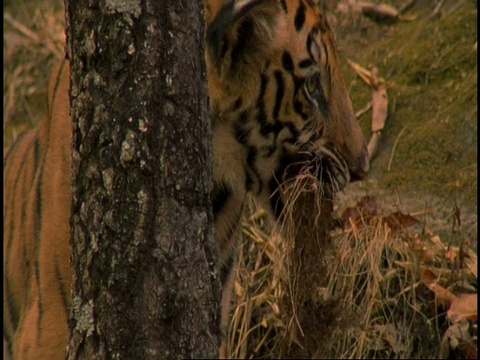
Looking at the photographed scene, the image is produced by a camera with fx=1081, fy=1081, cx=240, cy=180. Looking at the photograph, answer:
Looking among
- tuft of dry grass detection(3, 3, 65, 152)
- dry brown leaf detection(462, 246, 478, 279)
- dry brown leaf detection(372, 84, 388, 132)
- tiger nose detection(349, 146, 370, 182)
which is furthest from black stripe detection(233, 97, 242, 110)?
tuft of dry grass detection(3, 3, 65, 152)

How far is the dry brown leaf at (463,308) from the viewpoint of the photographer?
15.7ft

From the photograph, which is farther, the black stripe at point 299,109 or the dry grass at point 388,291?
the dry grass at point 388,291

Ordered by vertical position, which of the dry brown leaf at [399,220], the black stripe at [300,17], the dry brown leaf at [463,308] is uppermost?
the black stripe at [300,17]

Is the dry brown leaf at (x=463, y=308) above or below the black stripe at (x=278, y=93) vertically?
below

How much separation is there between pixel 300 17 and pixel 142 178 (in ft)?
3.71

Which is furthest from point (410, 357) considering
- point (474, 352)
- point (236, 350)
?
point (236, 350)

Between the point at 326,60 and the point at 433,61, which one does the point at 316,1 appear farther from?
the point at 433,61

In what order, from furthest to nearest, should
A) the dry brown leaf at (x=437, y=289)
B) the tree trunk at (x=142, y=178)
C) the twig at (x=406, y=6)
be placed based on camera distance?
the twig at (x=406, y=6), the dry brown leaf at (x=437, y=289), the tree trunk at (x=142, y=178)

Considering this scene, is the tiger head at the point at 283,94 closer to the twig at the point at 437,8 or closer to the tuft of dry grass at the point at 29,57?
the twig at the point at 437,8

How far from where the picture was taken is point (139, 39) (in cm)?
226

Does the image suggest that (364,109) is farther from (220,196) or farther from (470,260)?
(220,196)

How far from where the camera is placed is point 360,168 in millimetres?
3486

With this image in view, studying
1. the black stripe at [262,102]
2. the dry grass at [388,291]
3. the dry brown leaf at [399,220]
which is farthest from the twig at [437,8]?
the black stripe at [262,102]

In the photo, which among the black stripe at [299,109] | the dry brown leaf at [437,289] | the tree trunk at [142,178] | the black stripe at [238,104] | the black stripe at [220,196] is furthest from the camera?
the dry brown leaf at [437,289]
